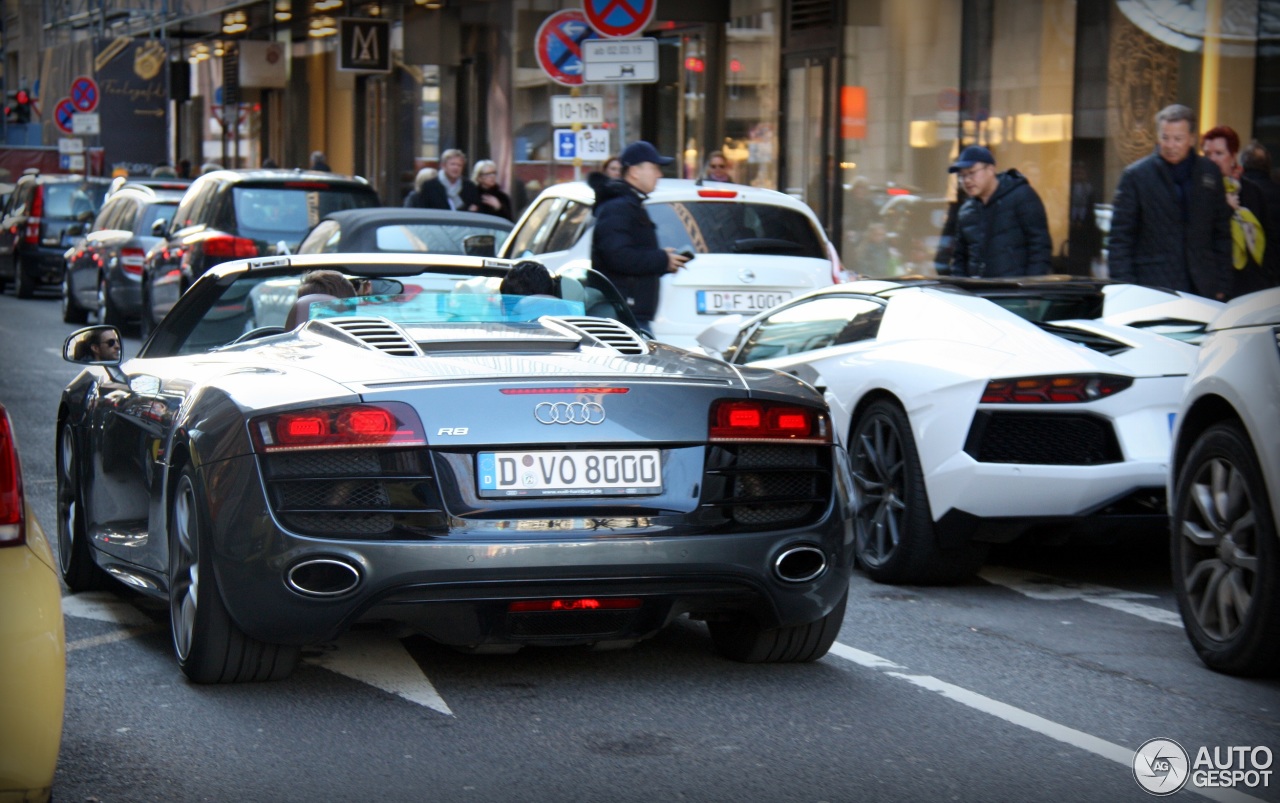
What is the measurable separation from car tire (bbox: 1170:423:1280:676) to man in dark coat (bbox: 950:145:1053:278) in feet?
16.6

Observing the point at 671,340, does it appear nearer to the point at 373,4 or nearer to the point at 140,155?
the point at 373,4

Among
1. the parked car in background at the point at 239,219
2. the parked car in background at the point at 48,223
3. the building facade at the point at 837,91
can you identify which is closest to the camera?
the building facade at the point at 837,91

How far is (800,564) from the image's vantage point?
5.33 m

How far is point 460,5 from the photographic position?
103 feet

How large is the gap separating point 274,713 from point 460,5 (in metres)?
27.2

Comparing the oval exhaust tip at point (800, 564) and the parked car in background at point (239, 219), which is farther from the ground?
the parked car in background at point (239, 219)

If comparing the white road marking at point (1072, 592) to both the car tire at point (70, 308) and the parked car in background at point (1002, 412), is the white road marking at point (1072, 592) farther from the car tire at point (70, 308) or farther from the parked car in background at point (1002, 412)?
the car tire at point (70, 308)

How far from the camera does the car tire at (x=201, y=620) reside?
201 inches

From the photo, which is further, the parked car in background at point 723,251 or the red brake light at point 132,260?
the red brake light at point 132,260

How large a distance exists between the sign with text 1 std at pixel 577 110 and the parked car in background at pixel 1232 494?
10794 mm

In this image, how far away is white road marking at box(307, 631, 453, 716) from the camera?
536cm

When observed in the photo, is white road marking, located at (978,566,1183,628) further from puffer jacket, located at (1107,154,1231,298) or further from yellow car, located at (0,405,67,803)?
yellow car, located at (0,405,67,803)

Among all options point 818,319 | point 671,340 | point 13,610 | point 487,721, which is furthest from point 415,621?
point 671,340

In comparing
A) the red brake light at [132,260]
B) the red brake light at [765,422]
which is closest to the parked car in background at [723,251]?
the red brake light at [765,422]
